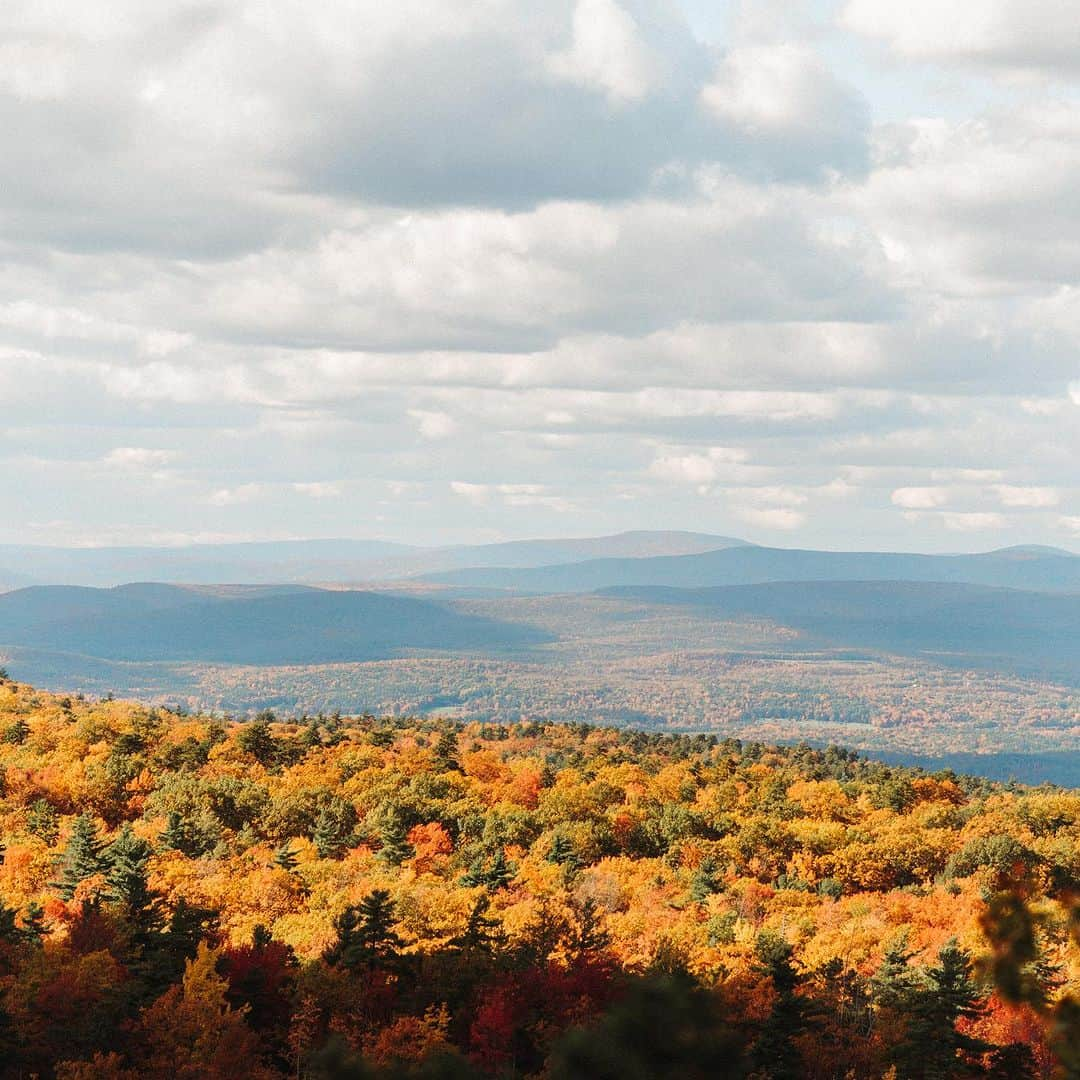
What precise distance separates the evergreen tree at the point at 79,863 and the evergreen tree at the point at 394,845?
20891 mm

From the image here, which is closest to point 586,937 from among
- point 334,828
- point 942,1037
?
point 942,1037

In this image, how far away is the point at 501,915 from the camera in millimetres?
68250

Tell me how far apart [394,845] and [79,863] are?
80.1ft

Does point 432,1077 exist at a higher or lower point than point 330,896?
higher

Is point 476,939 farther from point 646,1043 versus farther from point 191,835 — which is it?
point 191,835

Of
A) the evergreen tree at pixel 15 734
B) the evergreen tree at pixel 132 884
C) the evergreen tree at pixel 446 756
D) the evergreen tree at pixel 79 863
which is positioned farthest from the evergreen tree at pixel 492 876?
the evergreen tree at pixel 15 734

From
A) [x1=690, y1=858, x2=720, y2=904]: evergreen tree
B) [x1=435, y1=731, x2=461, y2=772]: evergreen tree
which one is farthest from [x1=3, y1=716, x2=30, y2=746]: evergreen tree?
[x1=690, y1=858, x2=720, y2=904]: evergreen tree

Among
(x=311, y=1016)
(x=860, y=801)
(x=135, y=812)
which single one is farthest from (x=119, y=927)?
(x=860, y=801)

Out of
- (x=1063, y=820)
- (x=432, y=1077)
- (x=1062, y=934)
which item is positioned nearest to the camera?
(x=432, y=1077)

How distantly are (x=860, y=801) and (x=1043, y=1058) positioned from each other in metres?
73.2

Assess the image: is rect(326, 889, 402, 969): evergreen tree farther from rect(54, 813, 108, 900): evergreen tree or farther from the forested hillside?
rect(54, 813, 108, 900): evergreen tree

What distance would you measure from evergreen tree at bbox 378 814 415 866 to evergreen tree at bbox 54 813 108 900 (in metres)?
20.9

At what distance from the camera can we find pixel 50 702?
537 ft

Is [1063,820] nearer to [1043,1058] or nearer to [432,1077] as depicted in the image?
Answer: [1043,1058]
